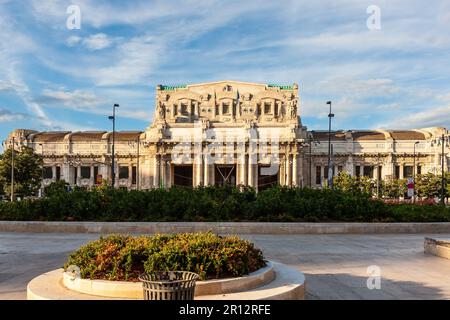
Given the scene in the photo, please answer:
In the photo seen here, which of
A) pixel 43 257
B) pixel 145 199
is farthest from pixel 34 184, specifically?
pixel 43 257

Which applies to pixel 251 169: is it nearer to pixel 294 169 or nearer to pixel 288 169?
pixel 288 169

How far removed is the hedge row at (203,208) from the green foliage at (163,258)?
39.4 ft

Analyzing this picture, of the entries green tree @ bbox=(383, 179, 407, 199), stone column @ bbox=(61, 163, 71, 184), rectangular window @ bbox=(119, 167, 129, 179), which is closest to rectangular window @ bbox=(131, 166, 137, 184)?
rectangular window @ bbox=(119, 167, 129, 179)

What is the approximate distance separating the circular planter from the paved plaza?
1.49m

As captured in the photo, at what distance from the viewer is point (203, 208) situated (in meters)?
21.1

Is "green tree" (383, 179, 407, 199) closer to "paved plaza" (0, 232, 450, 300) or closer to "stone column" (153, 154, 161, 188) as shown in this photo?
"stone column" (153, 154, 161, 188)

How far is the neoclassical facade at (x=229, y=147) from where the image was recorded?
9100 cm

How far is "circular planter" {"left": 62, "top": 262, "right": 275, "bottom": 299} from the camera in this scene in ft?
24.3

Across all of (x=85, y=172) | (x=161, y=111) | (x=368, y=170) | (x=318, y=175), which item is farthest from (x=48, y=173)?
(x=368, y=170)

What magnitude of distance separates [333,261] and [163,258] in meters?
6.62

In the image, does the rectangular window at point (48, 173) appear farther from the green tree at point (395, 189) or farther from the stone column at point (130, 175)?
the green tree at point (395, 189)
